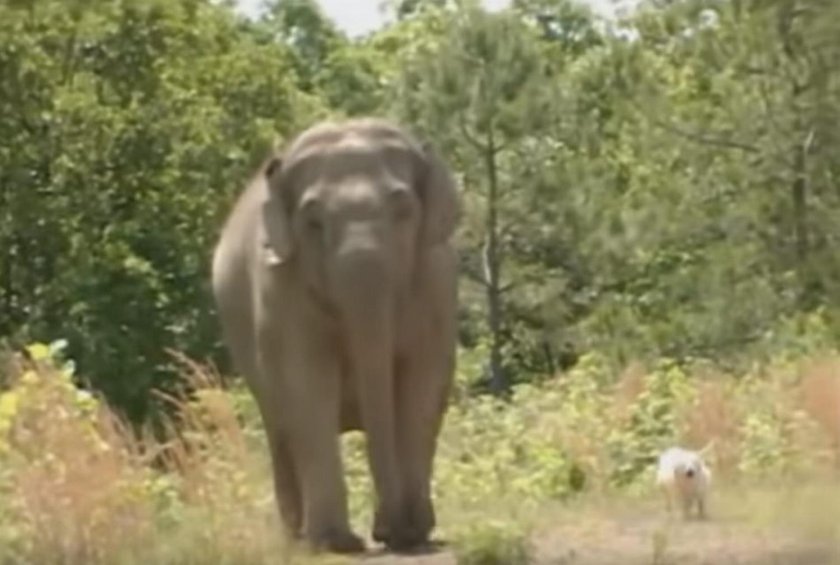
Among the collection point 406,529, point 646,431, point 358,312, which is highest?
point 358,312

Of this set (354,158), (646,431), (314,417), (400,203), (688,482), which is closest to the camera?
(400,203)

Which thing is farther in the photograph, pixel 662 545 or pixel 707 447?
pixel 707 447

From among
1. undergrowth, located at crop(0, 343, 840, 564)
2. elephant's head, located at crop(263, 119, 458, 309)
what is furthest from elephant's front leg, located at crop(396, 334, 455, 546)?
elephant's head, located at crop(263, 119, 458, 309)

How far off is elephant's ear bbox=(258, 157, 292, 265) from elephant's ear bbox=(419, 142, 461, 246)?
63cm

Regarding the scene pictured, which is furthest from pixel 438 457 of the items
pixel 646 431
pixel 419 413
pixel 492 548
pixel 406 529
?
pixel 492 548

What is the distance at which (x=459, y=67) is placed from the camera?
3738cm

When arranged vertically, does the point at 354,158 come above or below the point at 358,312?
above

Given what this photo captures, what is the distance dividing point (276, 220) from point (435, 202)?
736mm

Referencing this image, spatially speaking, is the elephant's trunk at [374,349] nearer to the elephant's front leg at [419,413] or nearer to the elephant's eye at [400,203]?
the elephant's front leg at [419,413]

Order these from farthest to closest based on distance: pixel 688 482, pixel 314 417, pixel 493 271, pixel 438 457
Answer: pixel 493 271 < pixel 438 457 < pixel 688 482 < pixel 314 417

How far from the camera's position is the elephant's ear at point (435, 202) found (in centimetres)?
1127

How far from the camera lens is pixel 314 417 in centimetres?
1143

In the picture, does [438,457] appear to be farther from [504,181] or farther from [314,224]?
[504,181]

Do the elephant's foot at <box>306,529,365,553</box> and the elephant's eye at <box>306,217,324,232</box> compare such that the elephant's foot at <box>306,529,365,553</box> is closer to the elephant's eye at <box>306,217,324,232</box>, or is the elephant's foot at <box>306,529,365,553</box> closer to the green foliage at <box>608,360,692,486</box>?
the elephant's eye at <box>306,217,324,232</box>
